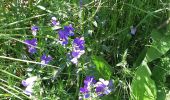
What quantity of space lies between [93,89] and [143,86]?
0.22 metres

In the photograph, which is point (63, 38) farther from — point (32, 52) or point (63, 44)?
point (32, 52)

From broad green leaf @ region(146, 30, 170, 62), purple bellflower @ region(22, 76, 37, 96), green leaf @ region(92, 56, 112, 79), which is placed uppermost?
broad green leaf @ region(146, 30, 170, 62)

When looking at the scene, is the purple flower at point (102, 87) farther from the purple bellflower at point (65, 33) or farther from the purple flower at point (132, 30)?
the purple flower at point (132, 30)

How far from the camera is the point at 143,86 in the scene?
5.35 feet

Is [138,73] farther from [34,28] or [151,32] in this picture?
[34,28]

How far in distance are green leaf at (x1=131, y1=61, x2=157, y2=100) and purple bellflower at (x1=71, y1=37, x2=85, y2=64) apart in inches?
9.7

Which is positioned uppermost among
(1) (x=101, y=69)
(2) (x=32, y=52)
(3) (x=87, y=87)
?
(2) (x=32, y=52)

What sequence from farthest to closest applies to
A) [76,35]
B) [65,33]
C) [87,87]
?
[76,35] < [65,33] < [87,87]

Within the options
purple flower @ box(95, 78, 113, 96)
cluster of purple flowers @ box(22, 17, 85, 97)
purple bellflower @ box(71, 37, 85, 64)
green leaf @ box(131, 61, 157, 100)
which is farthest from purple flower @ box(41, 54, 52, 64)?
green leaf @ box(131, 61, 157, 100)

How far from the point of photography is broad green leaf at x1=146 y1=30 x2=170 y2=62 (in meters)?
1.70

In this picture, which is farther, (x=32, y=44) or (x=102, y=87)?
(x=32, y=44)

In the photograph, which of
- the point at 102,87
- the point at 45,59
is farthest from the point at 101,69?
the point at 45,59

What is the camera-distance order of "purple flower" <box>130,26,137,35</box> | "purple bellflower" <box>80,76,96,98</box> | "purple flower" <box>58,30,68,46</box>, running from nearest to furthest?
"purple bellflower" <box>80,76,96,98</box>, "purple flower" <box>58,30,68,46</box>, "purple flower" <box>130,26,137,35</box>

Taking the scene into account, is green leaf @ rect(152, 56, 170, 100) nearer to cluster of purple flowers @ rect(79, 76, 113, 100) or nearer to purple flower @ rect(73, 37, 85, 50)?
cluster of purple flowers @ rect(79, 76, 113, 100)
